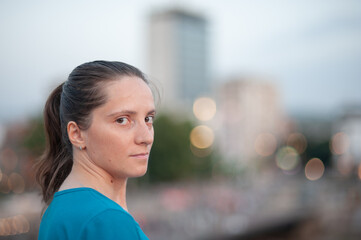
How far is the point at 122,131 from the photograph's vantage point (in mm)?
1568

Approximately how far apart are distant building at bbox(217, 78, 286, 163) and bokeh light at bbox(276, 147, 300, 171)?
9197 millimetres

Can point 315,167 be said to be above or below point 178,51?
below

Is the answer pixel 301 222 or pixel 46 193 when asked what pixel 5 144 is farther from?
pixel 46 193

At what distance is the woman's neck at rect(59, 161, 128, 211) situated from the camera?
1.61 meters

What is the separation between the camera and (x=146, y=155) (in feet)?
5.37

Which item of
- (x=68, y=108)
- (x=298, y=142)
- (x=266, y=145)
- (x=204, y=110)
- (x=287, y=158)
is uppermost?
(x=68, y=108)

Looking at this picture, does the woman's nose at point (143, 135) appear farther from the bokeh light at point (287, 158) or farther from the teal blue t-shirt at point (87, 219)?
the bokeh light at point (287, 158)

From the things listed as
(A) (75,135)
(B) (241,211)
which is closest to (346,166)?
(B) (241,211)

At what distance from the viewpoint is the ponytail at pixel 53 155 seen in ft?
6.25

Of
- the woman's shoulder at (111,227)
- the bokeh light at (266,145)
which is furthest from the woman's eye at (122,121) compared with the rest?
the bokeh light at (266,145)

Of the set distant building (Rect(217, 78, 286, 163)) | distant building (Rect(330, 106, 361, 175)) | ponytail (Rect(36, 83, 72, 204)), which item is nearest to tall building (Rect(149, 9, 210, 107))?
distant building (Rect(217, 78, 286, 163))

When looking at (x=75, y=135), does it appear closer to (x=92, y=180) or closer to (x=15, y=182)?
(x=92, y=180)

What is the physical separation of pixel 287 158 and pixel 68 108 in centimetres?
8411

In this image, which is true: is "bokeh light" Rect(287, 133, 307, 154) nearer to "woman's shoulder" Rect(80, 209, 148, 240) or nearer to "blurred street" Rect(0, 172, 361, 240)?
"blurred street" Rect(0, 172, 361, 240)
